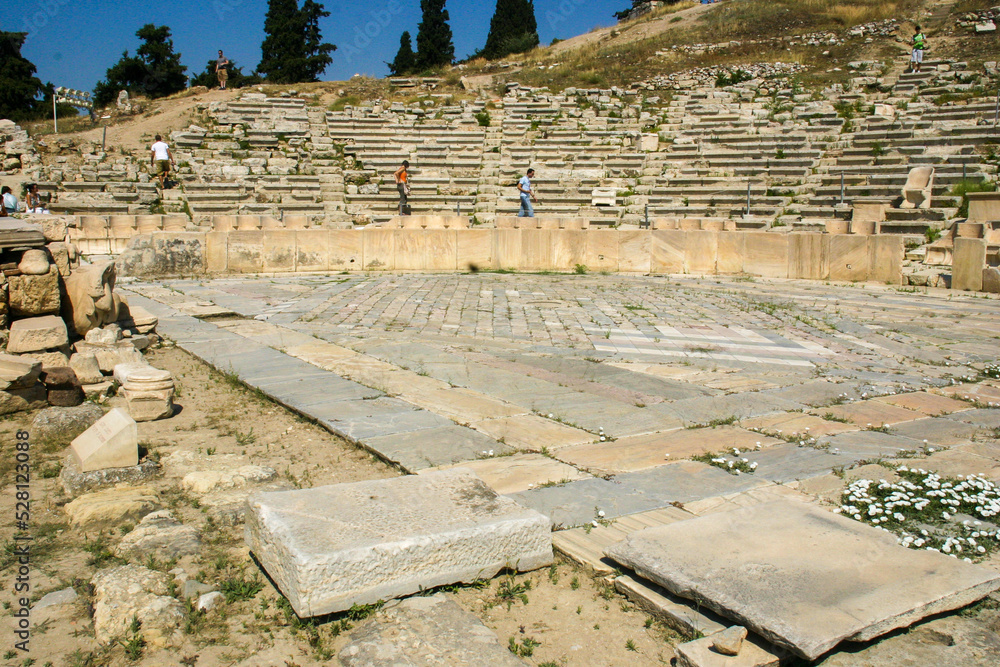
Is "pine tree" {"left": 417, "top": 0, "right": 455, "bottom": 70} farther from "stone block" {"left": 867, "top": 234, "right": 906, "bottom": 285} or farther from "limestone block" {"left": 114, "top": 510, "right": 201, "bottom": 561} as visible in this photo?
"limestone block" {"left": 114, "top": 510, "right": 201, "bottom": 561}

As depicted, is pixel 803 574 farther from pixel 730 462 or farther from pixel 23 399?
pixel 23 399

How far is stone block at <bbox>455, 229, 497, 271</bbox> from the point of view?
1530 cm

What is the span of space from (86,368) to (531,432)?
3.66 m

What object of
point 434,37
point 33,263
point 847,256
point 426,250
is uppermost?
point 434,37

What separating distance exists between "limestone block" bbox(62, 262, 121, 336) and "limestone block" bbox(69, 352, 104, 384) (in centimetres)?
110

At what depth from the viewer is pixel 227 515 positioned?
3.85 meters

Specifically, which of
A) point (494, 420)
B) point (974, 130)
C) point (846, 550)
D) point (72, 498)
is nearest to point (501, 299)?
point (494, 420)

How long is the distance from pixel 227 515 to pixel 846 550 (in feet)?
9.12

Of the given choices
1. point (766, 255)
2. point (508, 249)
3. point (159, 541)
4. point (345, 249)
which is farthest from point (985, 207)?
point (159, 541)

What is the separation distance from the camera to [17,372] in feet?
18.6

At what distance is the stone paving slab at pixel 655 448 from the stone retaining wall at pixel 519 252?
10.1 metres

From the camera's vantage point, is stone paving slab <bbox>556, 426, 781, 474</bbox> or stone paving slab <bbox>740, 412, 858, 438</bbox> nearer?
stone paving slab <bbox>556, 426, 781, 474</bbox>

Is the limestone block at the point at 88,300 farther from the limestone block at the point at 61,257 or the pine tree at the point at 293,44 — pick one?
the pine tree at the point at 293,44

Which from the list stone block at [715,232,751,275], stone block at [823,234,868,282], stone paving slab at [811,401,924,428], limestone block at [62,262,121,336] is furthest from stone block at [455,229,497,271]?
stone paving slab at [811,401,924,428]
